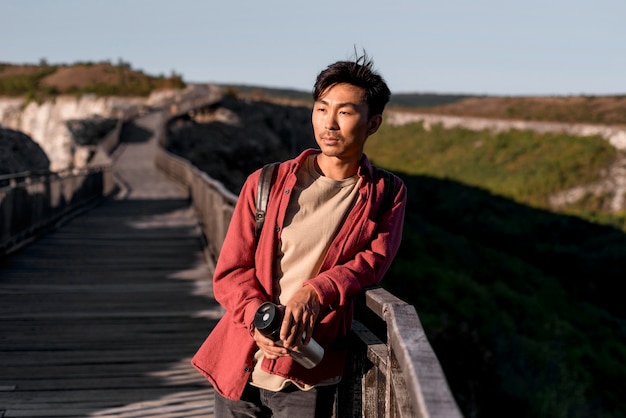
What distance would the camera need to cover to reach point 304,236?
302cm

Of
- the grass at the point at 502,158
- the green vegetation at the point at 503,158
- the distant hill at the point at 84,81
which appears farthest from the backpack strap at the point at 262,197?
the distant hill at the point at 84,81

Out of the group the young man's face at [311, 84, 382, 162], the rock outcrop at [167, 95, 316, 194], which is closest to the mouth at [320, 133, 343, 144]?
the young man's face at [311, 84, 382, 162]

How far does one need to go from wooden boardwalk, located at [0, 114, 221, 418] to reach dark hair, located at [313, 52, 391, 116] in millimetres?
3163

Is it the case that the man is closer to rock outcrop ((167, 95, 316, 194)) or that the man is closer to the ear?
the ear

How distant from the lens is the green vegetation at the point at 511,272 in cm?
2512

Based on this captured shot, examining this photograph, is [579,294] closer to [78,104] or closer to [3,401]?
[3,401]

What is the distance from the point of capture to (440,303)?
106 ft

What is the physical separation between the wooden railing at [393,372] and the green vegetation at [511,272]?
1841 cm

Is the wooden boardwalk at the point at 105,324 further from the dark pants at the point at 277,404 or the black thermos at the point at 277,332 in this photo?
the black thermos at the point at 277,332

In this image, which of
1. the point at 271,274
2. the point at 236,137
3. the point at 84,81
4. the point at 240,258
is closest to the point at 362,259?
the point at 271,274

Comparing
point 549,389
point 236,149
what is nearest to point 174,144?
point 236,149

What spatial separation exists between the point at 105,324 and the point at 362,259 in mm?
5480

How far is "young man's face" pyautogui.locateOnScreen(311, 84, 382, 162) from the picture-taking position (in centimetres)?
302

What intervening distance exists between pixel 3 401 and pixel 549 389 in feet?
71.6
